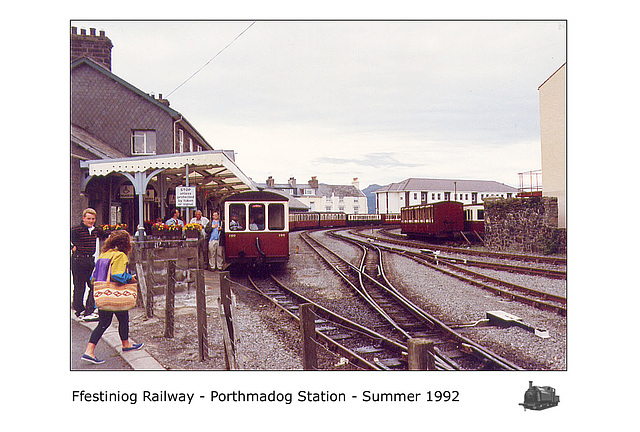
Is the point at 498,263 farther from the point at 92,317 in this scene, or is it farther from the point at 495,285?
the point at 92,317

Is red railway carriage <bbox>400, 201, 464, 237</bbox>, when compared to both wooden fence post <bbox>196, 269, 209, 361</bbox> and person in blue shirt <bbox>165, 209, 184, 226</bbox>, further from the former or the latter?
wooden fence post <bbox>196, 269, 209, 361</bbox>

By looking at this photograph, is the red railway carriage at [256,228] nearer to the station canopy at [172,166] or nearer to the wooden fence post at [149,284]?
the station canopy at [172,166]

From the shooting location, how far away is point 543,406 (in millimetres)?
4258

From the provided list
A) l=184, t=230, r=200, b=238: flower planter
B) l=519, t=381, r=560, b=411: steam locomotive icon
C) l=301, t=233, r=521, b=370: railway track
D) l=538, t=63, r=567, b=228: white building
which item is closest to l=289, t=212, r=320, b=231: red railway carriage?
l=301, t=233, r=521, b=370: railway track

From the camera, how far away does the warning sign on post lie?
5.45 m

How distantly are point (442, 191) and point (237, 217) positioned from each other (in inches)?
149

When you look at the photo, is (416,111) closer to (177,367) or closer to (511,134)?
(511,134)

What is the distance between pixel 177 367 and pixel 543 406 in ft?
13.3

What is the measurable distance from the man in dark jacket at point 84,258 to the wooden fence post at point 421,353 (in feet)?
12.5

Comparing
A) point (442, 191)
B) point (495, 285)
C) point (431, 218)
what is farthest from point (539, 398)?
point (431, 218)

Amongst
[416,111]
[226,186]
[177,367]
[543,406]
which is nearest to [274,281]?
[226,186]

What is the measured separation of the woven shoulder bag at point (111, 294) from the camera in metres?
4.45

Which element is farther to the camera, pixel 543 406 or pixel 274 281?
pixel 274 281

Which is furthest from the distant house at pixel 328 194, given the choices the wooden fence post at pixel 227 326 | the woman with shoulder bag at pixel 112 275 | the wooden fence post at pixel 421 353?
the wooden fence post at pixel 421 353
